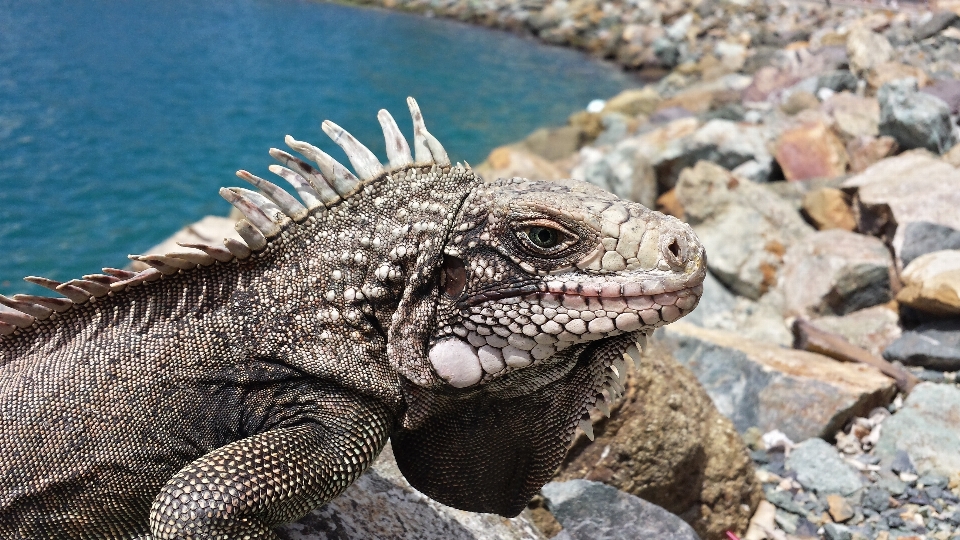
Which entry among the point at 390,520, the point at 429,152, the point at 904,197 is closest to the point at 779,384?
the point at 390,520

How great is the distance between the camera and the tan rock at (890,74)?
18469 mm

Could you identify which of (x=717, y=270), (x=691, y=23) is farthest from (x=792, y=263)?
(x=691, y=23)

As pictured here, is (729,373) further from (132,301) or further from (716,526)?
(132,301)

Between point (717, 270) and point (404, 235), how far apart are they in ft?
30.6

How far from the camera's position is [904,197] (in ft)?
34.8

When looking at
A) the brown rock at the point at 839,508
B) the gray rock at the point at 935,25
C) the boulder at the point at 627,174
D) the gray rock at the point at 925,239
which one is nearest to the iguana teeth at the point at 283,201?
the brown rock at the point at 839,508

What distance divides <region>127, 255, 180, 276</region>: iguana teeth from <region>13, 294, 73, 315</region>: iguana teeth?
352 mm

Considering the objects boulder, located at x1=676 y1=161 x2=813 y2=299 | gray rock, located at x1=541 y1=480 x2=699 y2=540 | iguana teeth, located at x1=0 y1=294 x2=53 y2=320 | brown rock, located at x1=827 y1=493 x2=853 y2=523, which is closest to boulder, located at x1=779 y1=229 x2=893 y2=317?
boulder, located at x1=676 y1=161 x2=813 y2=299

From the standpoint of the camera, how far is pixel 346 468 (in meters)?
2.90

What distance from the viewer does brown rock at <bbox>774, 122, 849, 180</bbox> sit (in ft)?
46.6

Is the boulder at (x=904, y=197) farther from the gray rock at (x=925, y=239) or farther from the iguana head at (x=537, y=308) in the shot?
the iguana head at (x=537, y=308)

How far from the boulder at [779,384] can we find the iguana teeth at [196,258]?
195 inches

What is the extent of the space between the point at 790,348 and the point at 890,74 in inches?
513

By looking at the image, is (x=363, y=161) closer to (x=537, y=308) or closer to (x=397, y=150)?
(x=397, y=150)
